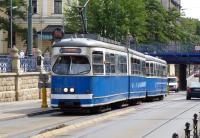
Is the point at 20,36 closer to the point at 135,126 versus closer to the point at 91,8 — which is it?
the point at 91,8

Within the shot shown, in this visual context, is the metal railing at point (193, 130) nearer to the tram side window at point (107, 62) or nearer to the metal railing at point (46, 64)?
the tram side window at point (107, 62)

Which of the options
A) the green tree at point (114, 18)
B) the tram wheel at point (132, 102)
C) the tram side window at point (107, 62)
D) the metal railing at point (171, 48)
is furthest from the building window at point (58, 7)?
the tram side window at point (107, 62)

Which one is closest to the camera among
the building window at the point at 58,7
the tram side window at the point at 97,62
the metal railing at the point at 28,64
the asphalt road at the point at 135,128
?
the asphalt road at the point at 135,128

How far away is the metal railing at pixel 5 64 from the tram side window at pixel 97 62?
1062cm

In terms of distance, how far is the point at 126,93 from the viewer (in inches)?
1296

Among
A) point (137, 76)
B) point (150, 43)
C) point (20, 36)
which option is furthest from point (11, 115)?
point (150, 43)

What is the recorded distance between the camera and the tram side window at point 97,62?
26681mm

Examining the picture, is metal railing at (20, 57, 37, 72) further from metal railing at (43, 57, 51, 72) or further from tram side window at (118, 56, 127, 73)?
tram side window at (118, 56, 127, 73)

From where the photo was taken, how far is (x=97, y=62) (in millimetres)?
26922

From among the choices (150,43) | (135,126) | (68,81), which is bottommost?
(135,126)

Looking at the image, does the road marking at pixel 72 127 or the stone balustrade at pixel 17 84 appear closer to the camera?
the road marking at pixel 72 127

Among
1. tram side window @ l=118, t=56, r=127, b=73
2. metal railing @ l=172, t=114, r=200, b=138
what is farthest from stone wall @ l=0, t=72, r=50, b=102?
metal railing @ l=172, t=114, r=200, b=138

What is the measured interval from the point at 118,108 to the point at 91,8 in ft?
136

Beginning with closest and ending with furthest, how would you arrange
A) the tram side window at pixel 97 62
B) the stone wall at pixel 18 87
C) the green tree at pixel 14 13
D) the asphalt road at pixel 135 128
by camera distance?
the asphalt road at pixel 135 128
the tram side window at pixel 97 62
the stone wall at pixel 18 87
the green tree at pixel 14 13
